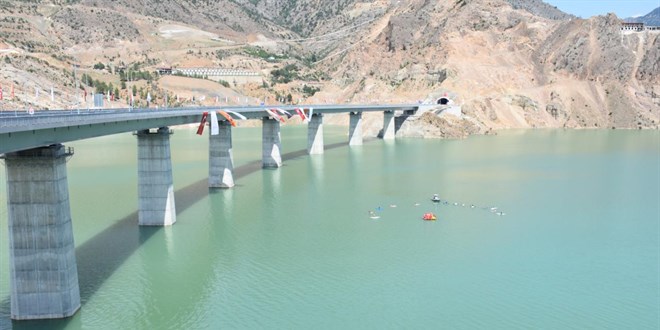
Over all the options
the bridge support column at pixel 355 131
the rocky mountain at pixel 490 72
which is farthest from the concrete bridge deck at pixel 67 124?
the rocky mountain at pixel 490 72

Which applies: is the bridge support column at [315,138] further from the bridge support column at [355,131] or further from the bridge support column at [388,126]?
the bridge support column at [388,126]

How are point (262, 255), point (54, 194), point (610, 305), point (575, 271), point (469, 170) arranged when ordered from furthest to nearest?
1. point (469, 170)
2. point (262, 255)
3. point (575, 271)
4. point (610, 305)
5. point (54, 194)

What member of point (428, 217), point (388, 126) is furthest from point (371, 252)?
point (388, 126)

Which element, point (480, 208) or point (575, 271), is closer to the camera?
point (575, 271)

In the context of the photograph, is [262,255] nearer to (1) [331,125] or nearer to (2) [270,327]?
(2) [270,327]

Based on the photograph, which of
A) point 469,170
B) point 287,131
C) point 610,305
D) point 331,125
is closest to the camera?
point 610,305

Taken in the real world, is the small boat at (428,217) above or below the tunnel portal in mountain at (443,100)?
below

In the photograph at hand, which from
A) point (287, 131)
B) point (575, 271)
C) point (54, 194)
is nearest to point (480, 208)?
point (575, 271)
